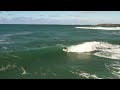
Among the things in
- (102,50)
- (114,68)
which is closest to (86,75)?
(114,68)

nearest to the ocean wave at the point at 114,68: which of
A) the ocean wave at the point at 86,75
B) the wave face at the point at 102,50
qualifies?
the ocean wave at the point at 86,75

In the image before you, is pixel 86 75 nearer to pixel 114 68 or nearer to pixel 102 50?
pixel 114 68

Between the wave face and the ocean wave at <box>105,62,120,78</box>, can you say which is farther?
the wave face

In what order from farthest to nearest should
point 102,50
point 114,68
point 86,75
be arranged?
1. point 102,50
2. point 114,68
3. point 86,75

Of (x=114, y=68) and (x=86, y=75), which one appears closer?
(x=86, y=75)

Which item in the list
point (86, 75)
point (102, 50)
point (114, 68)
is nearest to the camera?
point (86, 75)

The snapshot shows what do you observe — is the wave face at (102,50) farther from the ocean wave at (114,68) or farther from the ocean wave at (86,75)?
the ocean wave at (86,75)

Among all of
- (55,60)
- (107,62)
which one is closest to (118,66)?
(107,62)

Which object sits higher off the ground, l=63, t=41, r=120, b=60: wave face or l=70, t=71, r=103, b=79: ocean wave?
l=70, t=71, r=103, b=79: ocean wave

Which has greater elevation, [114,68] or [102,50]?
[114,68]

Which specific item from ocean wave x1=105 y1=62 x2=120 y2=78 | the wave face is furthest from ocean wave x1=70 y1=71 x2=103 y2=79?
the wave face

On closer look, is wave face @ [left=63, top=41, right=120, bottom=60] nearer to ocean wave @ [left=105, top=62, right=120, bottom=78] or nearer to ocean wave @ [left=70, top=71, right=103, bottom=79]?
ocean wave @ [left=105, top=62, right=120, bottom=78]

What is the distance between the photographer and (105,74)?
22.0 ft
